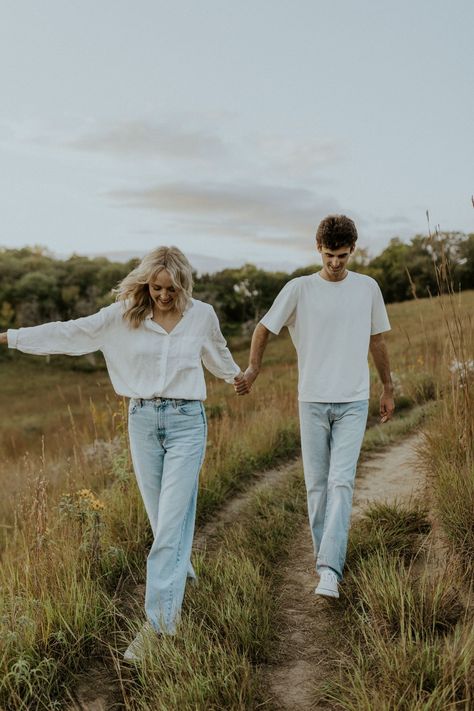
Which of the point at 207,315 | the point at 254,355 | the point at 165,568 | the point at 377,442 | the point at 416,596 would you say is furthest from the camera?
the point at 377,442

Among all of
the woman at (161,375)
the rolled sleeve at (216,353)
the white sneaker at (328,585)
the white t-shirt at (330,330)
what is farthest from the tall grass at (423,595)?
the rolled sleeve at (216,353)

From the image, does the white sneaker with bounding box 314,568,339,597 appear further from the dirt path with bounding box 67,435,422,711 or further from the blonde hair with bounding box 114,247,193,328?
the blonde hair with bounding box 114,247,193,328

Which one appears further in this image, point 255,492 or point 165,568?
point 255,492

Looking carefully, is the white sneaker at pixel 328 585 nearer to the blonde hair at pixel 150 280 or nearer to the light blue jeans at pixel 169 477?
the light blue jeans at pixel 169 477

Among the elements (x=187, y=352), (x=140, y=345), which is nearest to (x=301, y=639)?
(x=187, y=352)

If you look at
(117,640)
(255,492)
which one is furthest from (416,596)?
(255,492)

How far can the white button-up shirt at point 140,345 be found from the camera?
3701 millimetres

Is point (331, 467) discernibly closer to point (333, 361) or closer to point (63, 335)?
point (333, 361)

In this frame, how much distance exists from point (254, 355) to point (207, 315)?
0.61 metres

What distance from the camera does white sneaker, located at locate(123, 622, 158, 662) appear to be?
3.26 m

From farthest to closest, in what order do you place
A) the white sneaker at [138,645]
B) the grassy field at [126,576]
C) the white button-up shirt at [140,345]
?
the white button-up shirt at [140,345]
the white sneaker at [138,645]
the grassy field at [126,576]

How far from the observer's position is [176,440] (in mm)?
3719

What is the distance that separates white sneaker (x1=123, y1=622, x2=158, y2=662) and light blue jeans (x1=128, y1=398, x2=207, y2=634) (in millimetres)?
138

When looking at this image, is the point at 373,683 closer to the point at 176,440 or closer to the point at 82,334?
the point at 176,440
